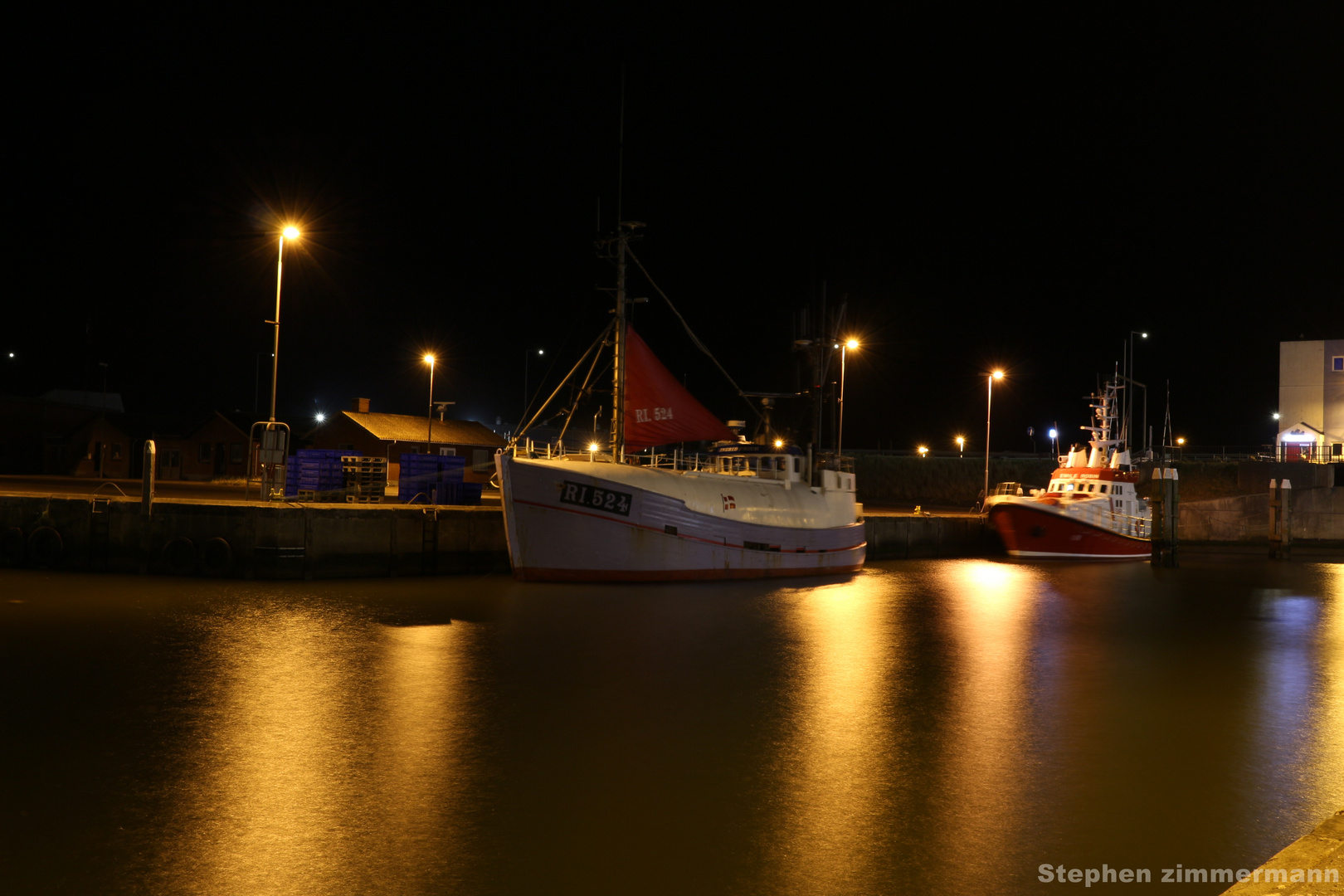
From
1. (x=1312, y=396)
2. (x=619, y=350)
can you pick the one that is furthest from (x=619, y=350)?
(x=1312, y=396)

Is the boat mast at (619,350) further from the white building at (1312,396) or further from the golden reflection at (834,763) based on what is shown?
the white building at (1312,396)

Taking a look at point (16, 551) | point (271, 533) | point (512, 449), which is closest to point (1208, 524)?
point (512, 449)

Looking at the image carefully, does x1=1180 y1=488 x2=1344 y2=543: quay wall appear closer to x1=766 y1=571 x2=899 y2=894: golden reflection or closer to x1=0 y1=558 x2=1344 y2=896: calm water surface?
x1=0 y1=558 x2=1344 y2=896: calm water surface

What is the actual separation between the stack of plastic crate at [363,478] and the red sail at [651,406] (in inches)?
349

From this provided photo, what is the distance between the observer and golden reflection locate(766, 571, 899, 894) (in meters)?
7.22

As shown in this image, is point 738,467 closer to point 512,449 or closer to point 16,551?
point 512,449

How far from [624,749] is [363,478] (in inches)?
881

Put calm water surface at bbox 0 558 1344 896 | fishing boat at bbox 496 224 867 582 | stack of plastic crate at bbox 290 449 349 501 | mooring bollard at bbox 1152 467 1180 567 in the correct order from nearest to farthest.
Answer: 1. calm water surface at bbox 0 558 1344 896
2. fishing boat at bbox 496 224 867 582
3. stack of plastic crate at bbox 290 449 349 501
4. mooring bollard at bbox 1152 467 1180 567

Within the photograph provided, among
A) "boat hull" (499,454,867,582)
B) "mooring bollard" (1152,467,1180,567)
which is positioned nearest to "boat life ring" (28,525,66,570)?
"boat hull" (499,454,867,582)

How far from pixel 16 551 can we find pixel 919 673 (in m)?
23.1

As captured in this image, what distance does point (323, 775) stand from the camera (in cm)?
887

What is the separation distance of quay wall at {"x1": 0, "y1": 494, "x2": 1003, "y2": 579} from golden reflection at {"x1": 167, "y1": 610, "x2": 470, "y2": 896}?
9.13m

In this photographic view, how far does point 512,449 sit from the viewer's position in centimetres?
2369

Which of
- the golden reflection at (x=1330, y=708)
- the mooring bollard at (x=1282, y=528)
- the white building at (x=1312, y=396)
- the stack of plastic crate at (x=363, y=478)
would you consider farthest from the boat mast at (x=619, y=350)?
the white building at (x=1312, y=396)
